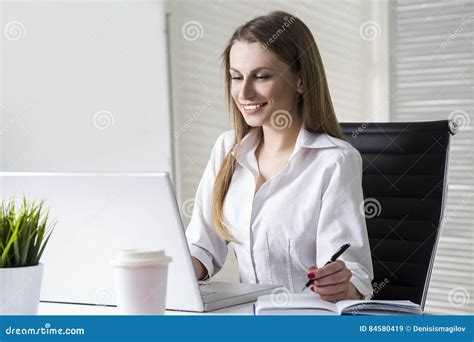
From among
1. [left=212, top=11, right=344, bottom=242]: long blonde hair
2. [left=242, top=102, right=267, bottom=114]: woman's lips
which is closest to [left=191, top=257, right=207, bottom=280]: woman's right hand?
[left=212, top=11, right=344, bottom=242]: long blonde hair

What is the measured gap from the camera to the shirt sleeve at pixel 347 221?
1622 mm

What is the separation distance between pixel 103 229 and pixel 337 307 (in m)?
0.44

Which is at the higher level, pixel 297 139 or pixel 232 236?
pixel 297 139

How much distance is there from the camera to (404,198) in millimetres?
1940

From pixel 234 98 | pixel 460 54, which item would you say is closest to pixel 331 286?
pixel 234 98

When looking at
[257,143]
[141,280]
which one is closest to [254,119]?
[257,143]

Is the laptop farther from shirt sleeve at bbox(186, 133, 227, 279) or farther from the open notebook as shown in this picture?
shirt sleeve at bbox(186, 133, 227, 279)

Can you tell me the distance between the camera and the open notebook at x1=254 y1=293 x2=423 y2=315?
1258 mm

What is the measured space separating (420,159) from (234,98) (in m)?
0.52

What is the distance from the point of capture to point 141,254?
3.77ft

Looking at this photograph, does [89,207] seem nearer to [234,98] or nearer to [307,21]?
[234,98]

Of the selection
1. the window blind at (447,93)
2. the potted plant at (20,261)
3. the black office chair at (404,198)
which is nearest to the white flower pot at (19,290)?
the potted plant at (20,261)

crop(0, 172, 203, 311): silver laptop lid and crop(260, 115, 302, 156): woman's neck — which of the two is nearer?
crop(0, 172, 203, 311): silver laptop lid
